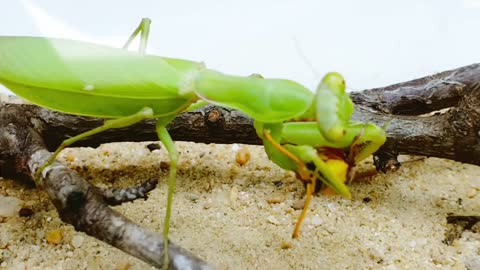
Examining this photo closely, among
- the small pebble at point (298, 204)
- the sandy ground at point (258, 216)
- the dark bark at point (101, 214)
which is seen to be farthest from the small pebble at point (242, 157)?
the dark bark at point (101, 214)

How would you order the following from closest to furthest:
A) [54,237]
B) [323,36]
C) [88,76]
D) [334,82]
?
[334,82]
[88,76]
[54,237]
[323,36]

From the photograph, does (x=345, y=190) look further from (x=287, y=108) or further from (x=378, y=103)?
(x=378, y=103)

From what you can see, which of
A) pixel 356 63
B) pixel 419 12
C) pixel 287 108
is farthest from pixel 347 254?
pixel 419 12

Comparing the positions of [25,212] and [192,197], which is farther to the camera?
[192,197]

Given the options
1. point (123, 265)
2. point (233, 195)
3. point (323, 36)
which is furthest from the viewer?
point (323, 36)

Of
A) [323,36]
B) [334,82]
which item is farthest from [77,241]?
[323,36]

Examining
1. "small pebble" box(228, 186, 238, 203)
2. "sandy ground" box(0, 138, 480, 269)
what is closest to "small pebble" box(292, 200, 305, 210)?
"sandy ground" box(0, 138, 480, 269)

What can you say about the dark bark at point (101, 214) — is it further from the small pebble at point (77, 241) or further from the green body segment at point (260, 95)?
the green body segment at point (260, 95)

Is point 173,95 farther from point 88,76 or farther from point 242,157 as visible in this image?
point 242,157
